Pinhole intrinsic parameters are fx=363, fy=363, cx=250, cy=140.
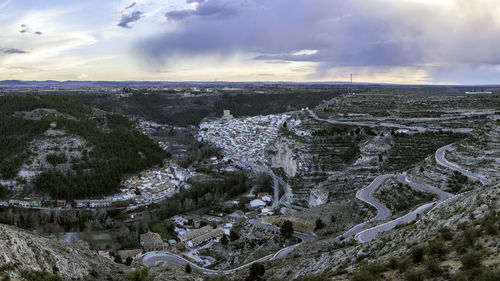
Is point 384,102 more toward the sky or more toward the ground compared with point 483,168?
more toward the sky

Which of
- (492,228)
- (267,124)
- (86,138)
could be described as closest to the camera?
(492,228)

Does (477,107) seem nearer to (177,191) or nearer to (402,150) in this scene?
(402,150)

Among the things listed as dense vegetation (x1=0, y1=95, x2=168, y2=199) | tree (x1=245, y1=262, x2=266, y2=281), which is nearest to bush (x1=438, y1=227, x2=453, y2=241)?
tree (x1=245, y1=262, x2=266, y2=281)

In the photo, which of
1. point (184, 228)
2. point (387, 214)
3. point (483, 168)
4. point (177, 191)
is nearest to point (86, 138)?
point (177, 191)

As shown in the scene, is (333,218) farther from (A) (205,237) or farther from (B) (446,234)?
(B) (446,234)

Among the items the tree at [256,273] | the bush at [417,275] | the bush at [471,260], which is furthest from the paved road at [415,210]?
the bush at [471,260]

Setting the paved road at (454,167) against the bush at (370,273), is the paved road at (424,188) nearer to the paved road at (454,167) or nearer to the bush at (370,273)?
the paved road at (454,167)

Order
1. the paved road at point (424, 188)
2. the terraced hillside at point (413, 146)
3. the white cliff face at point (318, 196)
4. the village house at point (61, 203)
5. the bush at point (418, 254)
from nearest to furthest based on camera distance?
the bush at point (418, 254), the paved road at point (424, 188), the white cliff face at point (318, 196), the terraced hillside at point (413, 146), the village house at point (61, 203)

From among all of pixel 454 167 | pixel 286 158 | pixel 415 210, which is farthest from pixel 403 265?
pixel 286 158
